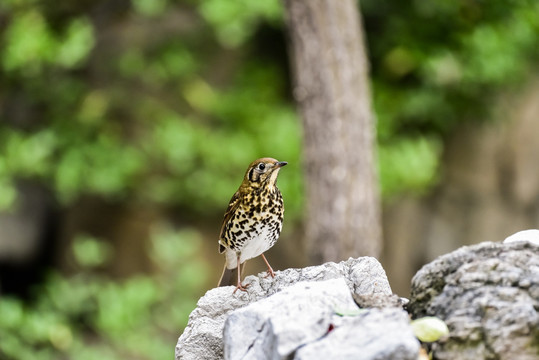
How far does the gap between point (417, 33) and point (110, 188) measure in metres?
3.00

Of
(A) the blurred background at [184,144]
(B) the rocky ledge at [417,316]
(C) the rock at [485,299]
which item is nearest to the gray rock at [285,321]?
(B) the rocky ledge at [417,316]

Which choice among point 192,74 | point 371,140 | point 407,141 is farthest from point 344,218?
point 192,74

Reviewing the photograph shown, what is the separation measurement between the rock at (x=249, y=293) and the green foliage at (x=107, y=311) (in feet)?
12.5

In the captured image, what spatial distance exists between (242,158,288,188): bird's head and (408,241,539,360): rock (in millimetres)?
649

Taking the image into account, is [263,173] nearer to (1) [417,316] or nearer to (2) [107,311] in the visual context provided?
(1) [417,316]

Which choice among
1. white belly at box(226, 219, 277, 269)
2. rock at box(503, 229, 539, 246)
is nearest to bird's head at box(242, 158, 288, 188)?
white belly at box(226, 219, 277, 269)

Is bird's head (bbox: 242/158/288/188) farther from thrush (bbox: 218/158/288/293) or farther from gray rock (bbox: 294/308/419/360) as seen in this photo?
gray rock (bbox: 294/308/419/360)

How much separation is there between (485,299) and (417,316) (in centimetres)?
24

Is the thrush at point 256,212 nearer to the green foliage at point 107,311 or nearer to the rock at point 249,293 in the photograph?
the rock at point 249,293

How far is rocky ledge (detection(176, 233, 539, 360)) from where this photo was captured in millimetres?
2111

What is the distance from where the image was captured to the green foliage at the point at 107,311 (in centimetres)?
Result: 648

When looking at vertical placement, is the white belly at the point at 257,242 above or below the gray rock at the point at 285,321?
above

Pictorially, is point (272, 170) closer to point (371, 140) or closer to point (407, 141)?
point (371, 140)

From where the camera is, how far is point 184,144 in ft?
22.8
